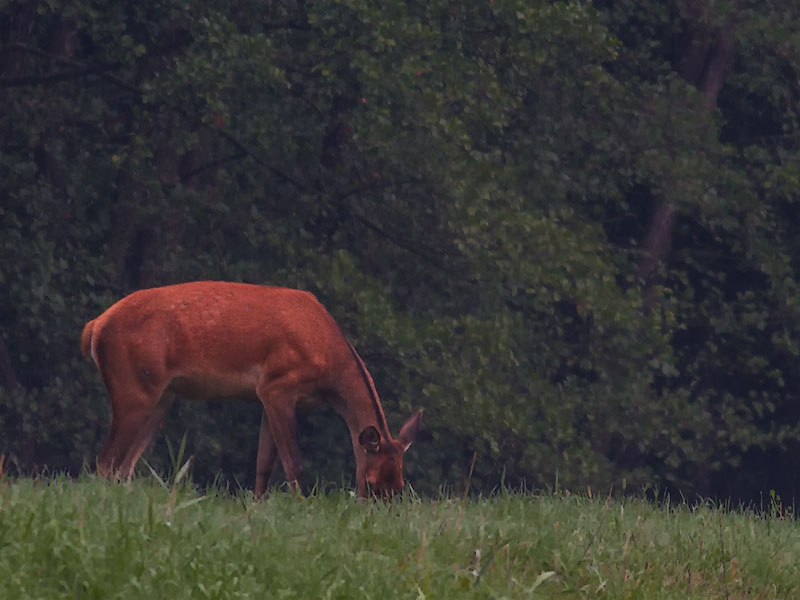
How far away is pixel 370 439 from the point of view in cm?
1002

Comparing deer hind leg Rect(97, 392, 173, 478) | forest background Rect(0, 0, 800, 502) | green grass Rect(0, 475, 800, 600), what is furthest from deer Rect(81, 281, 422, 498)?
forest background Rect(0, 0, 800, 502)

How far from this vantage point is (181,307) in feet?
33.4

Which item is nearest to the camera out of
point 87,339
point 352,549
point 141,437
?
point 352,549

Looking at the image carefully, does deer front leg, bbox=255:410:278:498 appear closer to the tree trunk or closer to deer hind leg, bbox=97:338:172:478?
deer hind leg, bbox=97:338:172:478

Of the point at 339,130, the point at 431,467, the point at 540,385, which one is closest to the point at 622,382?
the point at 540,385

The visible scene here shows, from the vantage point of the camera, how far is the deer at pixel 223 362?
9984 millimetres

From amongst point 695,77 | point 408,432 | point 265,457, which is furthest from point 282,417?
point 695,77

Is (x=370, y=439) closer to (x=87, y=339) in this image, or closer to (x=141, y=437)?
(x=141, y=437)

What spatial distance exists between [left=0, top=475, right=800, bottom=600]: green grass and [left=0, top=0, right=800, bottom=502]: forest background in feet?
21.6

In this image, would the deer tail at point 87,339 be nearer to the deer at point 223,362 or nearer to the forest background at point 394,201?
the deer at point 223,362

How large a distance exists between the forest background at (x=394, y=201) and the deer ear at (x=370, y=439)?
4343 mm

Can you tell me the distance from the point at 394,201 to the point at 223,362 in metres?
6.21

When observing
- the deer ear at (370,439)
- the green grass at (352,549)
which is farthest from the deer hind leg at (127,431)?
the green grass at (352,549)

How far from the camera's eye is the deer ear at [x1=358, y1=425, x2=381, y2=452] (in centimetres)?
996
